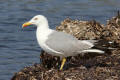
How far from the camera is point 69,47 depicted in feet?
23.7

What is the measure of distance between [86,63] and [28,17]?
21.3ft

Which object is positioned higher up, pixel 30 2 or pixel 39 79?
pixel 39 79

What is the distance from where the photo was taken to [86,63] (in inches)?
296

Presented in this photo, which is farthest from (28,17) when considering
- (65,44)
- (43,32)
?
(65,44)

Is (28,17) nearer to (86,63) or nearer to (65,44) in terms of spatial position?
(86,63)

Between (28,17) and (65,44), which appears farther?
(28,17)

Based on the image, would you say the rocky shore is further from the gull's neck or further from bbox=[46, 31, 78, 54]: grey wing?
the gull's neck

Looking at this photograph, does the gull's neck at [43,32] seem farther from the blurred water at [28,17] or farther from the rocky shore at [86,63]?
the blurred water at [28,17]

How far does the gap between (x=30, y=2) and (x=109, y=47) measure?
7972mm

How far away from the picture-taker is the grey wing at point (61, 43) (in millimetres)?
7160

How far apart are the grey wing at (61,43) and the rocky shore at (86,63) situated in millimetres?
350

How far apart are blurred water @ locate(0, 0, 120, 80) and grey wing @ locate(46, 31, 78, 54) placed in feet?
7.18

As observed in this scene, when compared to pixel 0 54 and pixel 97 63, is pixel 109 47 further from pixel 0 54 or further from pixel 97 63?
pixel 0 54

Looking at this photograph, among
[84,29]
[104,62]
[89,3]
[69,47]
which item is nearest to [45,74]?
[69,47]
